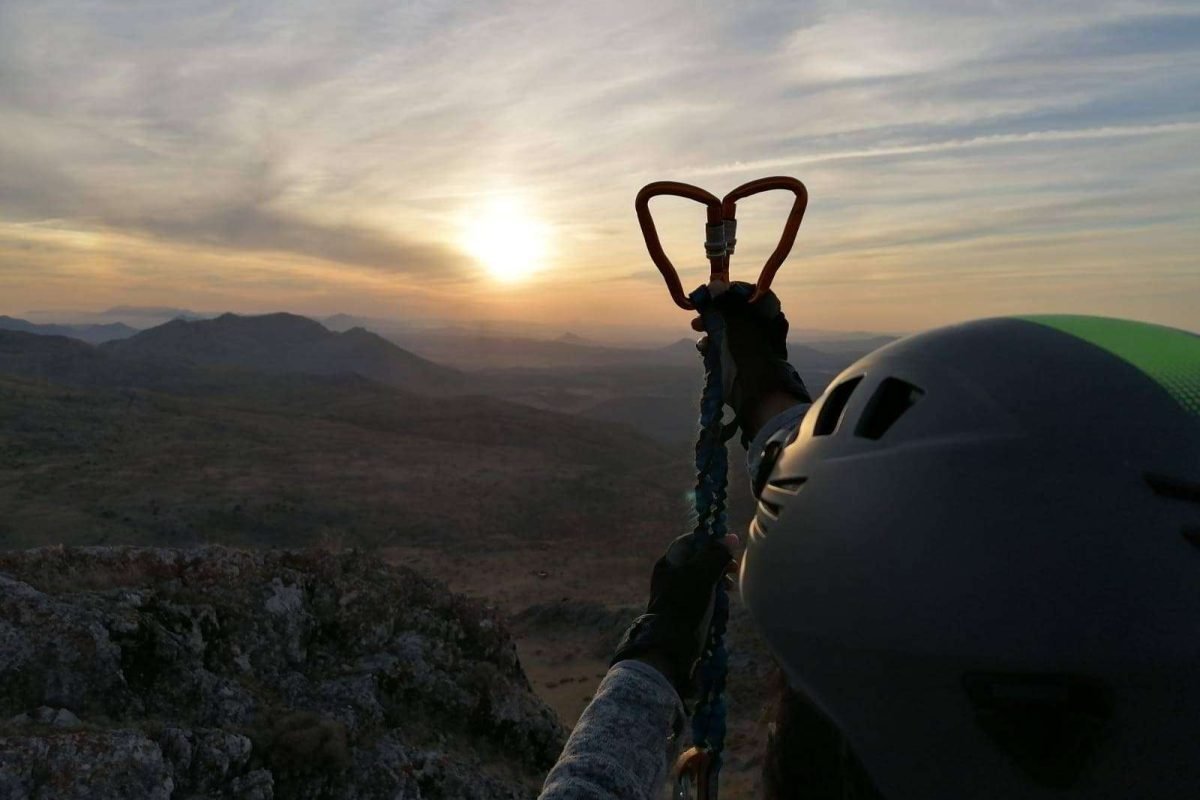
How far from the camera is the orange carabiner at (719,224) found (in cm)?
241

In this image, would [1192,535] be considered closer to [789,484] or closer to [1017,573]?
[1017,573]

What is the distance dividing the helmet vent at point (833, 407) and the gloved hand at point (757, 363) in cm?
109

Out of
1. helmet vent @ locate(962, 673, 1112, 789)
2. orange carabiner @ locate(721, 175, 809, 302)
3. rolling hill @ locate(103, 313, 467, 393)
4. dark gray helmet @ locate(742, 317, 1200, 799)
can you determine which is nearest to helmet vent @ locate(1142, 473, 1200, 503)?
dark gray helmet @ locate(742, 317, 1200, 799)

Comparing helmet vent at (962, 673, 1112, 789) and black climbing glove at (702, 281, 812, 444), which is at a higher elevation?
black climbing glove at (702, 281, 812, 444)

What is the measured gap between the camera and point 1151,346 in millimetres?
1438

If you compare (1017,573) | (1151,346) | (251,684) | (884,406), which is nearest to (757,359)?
(884,406)

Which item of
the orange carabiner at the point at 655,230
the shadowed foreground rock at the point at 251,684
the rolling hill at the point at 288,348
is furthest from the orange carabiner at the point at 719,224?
the rolling hill at the point at 288,348

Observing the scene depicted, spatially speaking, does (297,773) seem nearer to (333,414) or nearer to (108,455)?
(108,455)

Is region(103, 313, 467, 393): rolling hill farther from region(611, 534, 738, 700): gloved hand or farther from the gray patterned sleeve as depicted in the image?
the gray patterned sleeve

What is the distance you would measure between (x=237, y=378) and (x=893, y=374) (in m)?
94.5

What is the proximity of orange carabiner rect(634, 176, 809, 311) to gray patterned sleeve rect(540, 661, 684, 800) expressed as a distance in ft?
4.83

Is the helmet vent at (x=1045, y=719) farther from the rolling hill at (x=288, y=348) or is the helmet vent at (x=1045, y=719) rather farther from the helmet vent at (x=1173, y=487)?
the rolling hill at (x=288, y=348)

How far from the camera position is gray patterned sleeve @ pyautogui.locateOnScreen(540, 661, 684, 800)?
1.43 m

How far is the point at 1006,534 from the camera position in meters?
1.29
